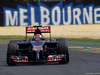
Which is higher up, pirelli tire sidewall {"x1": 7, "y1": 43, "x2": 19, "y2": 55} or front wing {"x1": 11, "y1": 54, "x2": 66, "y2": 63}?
pirelli tire sidewall {"x1": 7, "y1": 43, "x2": 19, "y2": 55}

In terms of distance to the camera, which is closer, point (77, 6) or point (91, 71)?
point (91, 71)

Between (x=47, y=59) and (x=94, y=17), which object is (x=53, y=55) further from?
(x=94, y=17)

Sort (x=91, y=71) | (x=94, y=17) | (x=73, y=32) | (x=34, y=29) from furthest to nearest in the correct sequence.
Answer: (x=94, y=17) → (x=73, y=32) → (x=34, y=29) → (x=91, y=71)

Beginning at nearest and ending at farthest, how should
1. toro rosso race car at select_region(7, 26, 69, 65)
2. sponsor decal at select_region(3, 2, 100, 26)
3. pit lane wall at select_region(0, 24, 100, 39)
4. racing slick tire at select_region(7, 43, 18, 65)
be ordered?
toro rosso race car at select_region(7, 26, 69, 65) → racing slick tire at select_region(7, 43, 18, 65) → pit lane wall at select_region(0, 24, 100, 39) → sponsor decal at select_region(3, 2, 100, 26)

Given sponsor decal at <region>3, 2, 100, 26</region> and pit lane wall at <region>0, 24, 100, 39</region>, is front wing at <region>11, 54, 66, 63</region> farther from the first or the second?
sponsor decal at <region>3, 2, 100, 26</region>

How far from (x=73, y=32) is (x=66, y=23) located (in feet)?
13.1

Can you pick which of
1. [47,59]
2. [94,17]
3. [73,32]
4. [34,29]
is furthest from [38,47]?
[94,17]

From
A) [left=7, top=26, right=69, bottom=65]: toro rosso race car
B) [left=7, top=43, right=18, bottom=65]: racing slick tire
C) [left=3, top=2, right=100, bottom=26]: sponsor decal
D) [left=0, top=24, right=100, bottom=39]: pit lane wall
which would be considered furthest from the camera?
[left=3, top=2, right=100, bottom=26]: sponsor decal

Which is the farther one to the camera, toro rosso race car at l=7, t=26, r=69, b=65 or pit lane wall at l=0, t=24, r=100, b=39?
pit lane wall at l=0, t=24, r=100, b=39

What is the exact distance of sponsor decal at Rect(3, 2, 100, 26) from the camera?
135ft

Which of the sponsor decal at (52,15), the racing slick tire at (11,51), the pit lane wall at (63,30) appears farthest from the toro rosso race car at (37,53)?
the sponsor decal at (52,15)

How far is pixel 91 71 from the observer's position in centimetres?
1160

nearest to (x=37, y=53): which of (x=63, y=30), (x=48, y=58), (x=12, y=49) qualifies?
(x=48, y=58)

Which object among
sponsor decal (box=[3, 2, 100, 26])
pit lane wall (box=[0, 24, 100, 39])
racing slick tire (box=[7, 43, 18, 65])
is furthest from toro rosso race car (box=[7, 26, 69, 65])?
sponsor decal (box=[3, 2, 100, 26])
